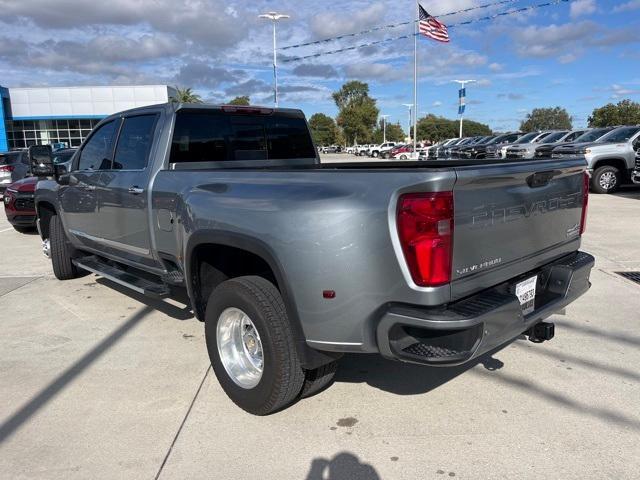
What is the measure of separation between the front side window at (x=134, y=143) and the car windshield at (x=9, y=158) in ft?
45.4

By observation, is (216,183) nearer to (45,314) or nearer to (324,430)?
(324,430)

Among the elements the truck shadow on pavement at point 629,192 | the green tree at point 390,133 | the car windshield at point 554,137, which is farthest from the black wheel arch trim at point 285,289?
the green tree at point 390,133

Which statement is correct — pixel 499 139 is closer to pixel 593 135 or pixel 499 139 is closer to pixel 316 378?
pixel 593 135

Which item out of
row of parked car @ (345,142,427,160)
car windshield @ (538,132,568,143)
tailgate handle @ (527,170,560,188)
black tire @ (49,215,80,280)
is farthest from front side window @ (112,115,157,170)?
row of parked car @ (345,142,427,160)

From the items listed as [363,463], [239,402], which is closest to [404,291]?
[363,463]

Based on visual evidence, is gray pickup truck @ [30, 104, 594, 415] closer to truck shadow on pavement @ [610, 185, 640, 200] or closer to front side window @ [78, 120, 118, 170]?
front side window @ [78, 120, 118, 170]

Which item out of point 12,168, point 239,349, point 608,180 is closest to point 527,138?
point 608,180

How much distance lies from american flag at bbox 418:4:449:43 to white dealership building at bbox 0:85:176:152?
3309 cm

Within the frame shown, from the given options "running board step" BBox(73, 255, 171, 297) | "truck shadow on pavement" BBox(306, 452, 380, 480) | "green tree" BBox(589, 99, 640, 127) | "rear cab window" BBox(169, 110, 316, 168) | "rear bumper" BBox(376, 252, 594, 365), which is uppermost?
"green tree" BBox(589, 99, 640, 127)

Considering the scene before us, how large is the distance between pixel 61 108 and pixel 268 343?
5443 cm

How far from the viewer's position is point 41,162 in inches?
221

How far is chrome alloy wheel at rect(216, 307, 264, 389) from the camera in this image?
339 centimetres

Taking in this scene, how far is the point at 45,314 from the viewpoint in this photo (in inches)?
210

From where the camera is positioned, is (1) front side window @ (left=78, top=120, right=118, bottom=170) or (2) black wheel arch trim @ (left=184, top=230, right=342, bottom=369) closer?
(2) black wheel arch trim @ (left=184, top=230, right=342, bottom=369)
